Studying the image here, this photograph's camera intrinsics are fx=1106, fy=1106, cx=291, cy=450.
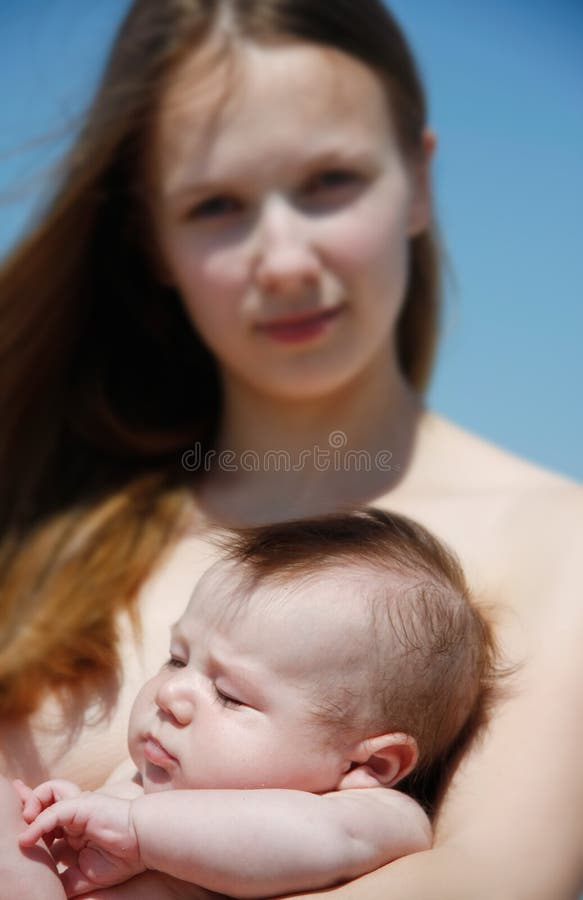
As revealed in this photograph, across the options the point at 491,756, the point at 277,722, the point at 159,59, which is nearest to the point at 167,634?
the point at 277,722

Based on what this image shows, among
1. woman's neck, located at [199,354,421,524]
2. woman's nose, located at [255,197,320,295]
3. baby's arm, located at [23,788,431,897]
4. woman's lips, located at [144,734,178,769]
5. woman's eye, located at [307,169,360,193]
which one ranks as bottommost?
baby's arm, located at [23,788,431,897]

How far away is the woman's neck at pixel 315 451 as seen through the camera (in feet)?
8.59

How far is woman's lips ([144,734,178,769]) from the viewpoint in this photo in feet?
5.66

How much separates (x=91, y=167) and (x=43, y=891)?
1.76 meters

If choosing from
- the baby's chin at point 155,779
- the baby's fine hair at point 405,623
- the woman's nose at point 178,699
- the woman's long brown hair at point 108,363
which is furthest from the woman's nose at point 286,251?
the baby's chin at point 155,779

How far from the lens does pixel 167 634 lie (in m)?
2.20

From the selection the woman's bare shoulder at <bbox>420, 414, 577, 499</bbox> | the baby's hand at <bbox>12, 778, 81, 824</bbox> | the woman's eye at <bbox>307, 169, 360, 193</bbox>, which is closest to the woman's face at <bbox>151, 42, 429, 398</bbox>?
the woman's eye at <bbox>307, 169, 360, 193</bbox>

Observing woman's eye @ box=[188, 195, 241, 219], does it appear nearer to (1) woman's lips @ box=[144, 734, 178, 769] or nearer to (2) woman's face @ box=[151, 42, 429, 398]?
(2) woman's face @ box=[151, 42, 429, 398]

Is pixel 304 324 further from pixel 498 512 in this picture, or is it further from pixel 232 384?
pixel 498 512

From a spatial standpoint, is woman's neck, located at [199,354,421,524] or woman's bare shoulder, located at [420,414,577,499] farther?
woman's neck, located at [199,354,421,524]

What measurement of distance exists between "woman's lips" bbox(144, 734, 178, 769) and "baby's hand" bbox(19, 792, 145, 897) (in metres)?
0.10

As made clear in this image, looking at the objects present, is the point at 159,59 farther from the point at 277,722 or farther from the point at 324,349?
the point at 277,722

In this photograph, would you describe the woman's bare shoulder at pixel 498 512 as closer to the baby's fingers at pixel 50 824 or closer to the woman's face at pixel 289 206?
the woman's face at pixel 289 206

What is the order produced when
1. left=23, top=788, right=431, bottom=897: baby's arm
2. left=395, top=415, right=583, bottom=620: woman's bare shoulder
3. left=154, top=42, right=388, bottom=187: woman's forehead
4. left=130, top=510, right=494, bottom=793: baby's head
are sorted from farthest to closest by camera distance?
left=154, top=42, right=388, bottom=187: woman's forehead < left=395, top=415, right=583, bottom=620: woman's bare shoulder < left=130, top=510, right=494, bottom=793: baby's head < left=23, top=788, right=431, bottom=897: baby's arm
